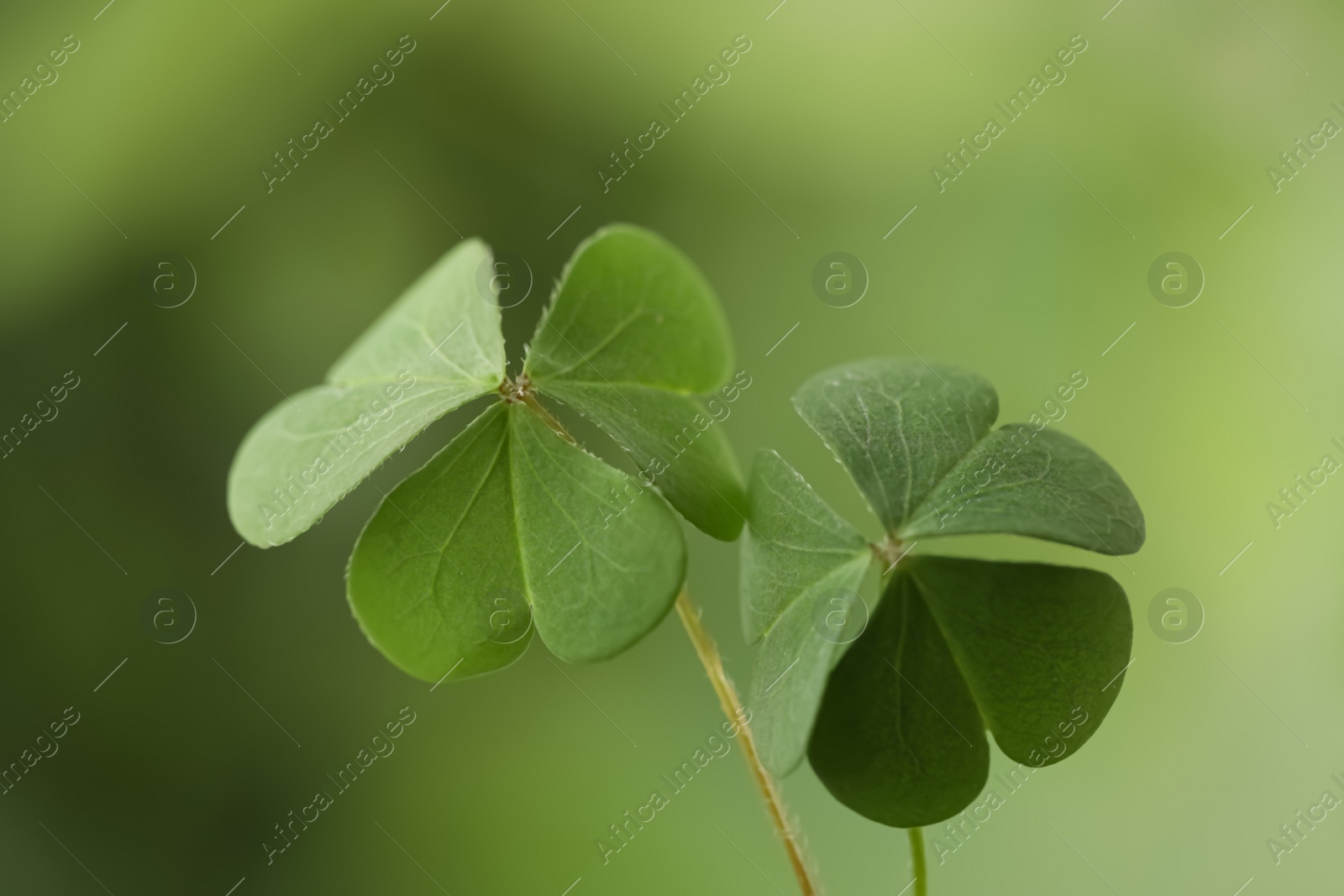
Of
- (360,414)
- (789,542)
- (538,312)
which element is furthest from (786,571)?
(538,312)

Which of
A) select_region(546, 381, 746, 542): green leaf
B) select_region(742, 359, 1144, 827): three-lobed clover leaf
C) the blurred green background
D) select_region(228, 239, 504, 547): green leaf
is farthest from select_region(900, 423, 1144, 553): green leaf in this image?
the blurred green background

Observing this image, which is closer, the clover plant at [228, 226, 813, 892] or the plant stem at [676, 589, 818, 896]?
the clover plant at [228, 226, 813, 892]

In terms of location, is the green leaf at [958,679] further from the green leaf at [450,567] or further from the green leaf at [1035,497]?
the green leaf at [450,567]

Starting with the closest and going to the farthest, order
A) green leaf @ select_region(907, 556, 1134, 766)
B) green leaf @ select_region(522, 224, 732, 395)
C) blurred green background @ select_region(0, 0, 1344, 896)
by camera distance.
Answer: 1. green leaf @ select_region(522, 224, 732, 395)
2. green leaf @ select_region(907, 556, 1134, 766)
3. blurred green background @ select_region(0, 0, 1344, 896)

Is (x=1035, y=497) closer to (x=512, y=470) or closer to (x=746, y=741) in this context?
(x=746, y=741)

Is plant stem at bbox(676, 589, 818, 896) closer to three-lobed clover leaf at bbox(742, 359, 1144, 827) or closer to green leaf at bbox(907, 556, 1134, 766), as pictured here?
three-lobed clover leaf at bbox(742, 359, 1144, 827)

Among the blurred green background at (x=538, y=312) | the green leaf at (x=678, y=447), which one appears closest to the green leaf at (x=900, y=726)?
the green leaf at (x=678, y=447)
